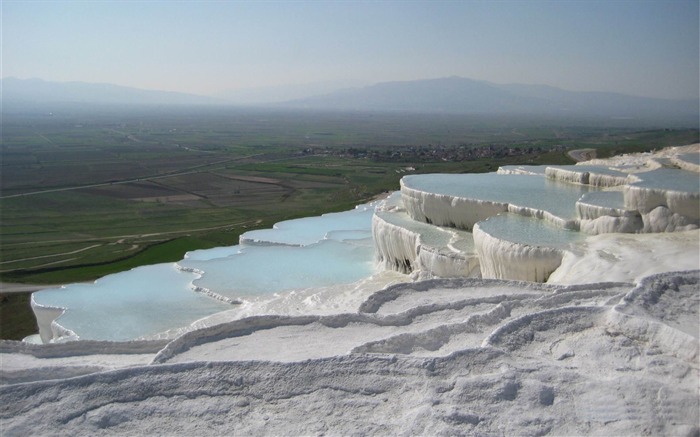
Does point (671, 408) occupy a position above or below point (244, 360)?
below

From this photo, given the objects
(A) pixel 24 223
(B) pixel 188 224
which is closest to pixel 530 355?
(B) pixel 188 224

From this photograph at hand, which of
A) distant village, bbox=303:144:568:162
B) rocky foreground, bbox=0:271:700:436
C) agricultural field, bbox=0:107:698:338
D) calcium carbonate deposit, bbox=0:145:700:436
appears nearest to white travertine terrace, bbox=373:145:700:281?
calcium carbonate deposit, bbox=0:145:700:436

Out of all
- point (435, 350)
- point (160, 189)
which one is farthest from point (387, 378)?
point (160, 189)

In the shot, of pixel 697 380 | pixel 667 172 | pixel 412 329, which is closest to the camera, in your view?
pixel 697 380

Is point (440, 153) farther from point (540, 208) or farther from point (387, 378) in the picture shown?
point (387, 378)

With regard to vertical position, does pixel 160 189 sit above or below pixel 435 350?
below

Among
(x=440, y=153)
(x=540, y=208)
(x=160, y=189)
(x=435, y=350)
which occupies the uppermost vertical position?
(x=540, y=208)

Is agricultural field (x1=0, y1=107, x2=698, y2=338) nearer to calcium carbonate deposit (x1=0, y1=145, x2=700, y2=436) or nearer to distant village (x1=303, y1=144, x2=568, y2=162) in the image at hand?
distant village (x1=303, y1=144, x2=568, y2=162)

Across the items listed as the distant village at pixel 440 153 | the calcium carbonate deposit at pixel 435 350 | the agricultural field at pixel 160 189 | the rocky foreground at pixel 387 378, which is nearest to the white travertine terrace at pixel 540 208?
the calcium carbonate deposit at pixel 435 350

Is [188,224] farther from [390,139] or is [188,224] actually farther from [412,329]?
[390,139]
